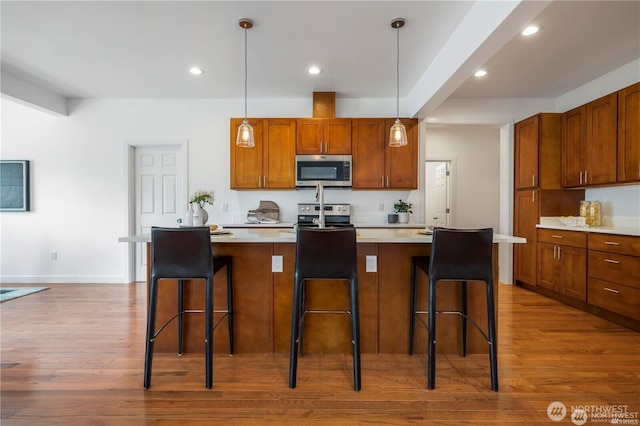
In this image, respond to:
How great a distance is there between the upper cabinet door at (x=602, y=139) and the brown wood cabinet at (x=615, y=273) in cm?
72

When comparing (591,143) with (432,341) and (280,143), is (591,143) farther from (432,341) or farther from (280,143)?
(280,143)

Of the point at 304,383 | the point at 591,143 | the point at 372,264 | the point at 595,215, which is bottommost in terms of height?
the point at 304,383

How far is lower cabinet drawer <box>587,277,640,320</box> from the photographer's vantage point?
2.63 m

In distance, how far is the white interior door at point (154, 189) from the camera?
4.41 metres

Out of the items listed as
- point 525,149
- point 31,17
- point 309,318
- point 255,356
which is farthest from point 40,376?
point 525,149

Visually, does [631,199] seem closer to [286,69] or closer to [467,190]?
[467,190]

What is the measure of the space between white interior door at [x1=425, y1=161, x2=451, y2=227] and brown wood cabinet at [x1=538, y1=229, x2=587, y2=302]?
205cm

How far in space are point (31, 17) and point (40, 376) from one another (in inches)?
107

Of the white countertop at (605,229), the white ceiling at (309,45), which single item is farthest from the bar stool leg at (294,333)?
the white countertop at (605,229)

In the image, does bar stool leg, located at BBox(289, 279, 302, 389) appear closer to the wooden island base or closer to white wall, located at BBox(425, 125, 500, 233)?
the wooden island base

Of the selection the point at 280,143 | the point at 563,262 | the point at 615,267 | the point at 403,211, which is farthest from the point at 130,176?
the point at 615,267

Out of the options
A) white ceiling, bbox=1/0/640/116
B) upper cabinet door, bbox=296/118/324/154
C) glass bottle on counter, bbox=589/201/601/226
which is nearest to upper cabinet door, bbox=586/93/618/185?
glass bottle on counter, bbox=589/201/601/226

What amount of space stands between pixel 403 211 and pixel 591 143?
2165 millimetres

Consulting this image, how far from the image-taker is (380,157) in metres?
4.05
